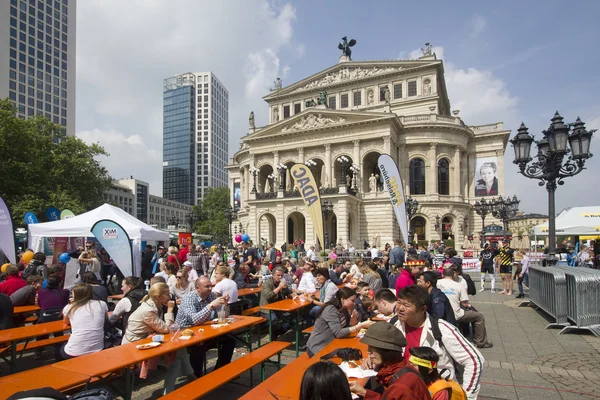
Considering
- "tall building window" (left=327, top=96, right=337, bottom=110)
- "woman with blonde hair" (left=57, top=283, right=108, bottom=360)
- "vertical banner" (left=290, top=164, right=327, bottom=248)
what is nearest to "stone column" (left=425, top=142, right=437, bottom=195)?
"tall building window" (left=327, top=96, right=337, bottom=110)

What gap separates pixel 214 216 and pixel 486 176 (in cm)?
5100

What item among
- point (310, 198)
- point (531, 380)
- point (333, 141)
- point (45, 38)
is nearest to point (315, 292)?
point (531, 380)

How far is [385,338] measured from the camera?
9.23ft

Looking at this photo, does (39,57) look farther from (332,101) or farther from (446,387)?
(446,387)

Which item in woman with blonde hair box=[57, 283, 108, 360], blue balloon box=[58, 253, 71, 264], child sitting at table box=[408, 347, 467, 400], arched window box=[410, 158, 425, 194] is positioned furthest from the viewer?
arched window box=[410, 158, 425, 194]

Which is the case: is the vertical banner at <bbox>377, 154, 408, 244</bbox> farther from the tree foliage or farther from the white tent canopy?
the tree foliage

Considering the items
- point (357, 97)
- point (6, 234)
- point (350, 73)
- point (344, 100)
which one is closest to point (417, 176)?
point (357, 97)

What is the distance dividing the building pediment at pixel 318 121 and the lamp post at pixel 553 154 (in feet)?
91.4

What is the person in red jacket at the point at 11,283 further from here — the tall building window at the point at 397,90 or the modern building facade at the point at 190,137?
the modern building facade at the point at 190,137

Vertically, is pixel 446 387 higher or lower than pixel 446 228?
higher

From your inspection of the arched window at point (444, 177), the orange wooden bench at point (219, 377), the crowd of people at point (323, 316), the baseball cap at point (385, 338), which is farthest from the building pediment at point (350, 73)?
the baseball cap at point (385, 338)

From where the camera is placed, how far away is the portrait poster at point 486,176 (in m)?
40.4

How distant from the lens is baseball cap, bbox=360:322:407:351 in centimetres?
280

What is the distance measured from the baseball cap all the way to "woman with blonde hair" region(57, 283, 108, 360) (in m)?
3.96
